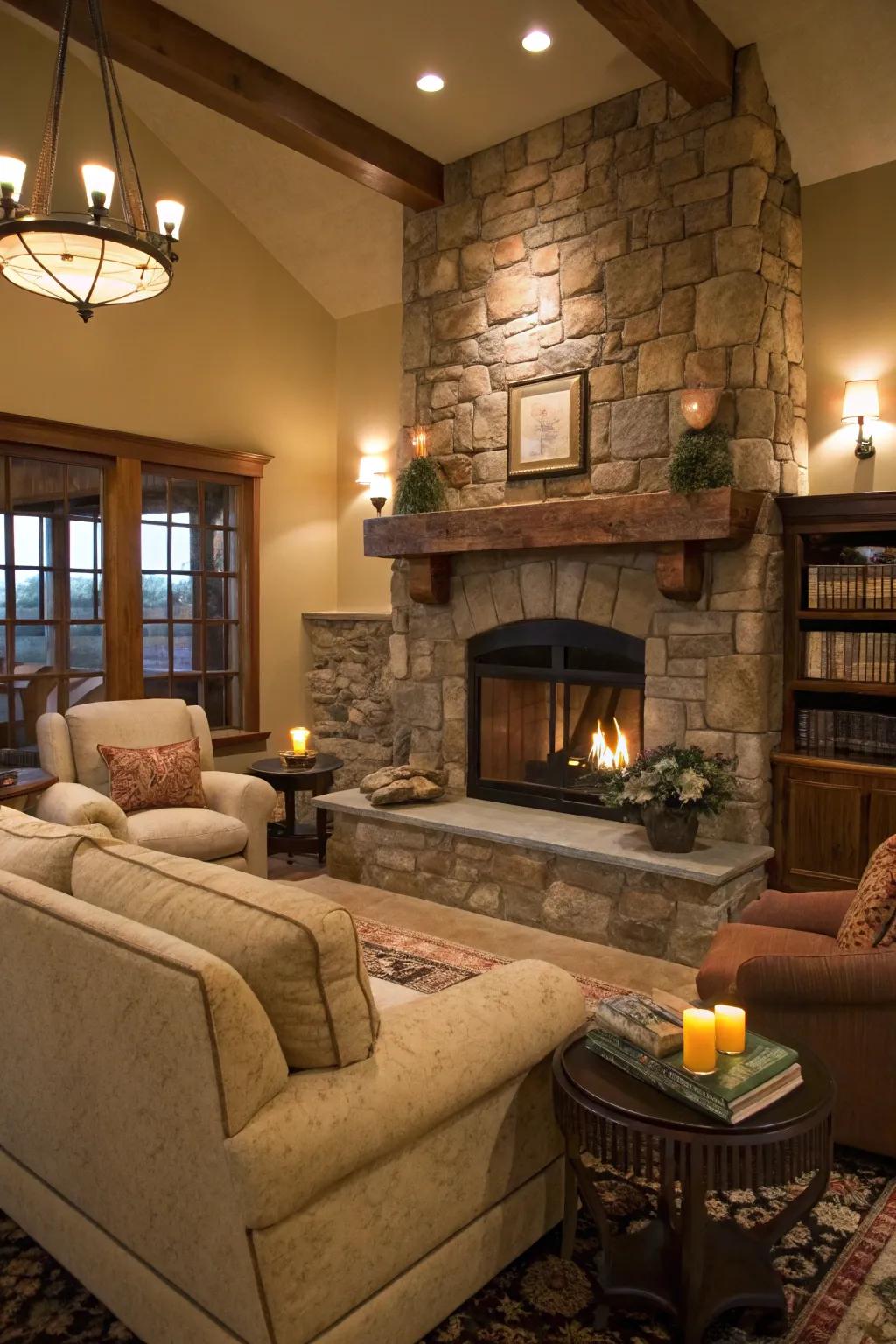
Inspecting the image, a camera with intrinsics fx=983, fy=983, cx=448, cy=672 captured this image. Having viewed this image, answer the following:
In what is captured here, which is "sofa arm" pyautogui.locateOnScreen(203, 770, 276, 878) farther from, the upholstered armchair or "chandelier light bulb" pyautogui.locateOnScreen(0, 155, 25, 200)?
"chandelier light bulb" pyautogui.locateOnScreen(0, 155, 25, 200)

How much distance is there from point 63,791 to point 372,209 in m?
3.78

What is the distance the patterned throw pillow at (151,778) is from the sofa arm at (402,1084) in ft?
8.91

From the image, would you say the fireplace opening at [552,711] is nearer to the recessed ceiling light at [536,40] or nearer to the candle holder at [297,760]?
the candle holder at [297,760]

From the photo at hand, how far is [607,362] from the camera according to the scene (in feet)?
15.4

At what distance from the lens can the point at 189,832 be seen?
434 cm

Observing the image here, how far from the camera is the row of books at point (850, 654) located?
4191mm

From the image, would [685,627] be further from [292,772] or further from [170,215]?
[170,215]

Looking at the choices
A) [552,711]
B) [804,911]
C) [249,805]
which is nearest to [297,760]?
[249,805]

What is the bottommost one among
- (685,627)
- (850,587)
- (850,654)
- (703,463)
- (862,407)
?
(850,654)

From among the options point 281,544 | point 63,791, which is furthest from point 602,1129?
point 281,544

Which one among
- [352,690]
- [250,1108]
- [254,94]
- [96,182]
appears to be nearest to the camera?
[250,1108]

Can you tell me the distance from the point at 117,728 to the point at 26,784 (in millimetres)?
725

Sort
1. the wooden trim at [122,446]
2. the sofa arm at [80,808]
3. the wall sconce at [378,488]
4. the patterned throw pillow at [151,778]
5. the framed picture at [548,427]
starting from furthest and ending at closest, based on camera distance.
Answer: the wall sconce at [378,488], the wooden trim at [122,446], the framed picture at [548,427], the patterned throw pillow at [151,778], the sofa arm at [80,808]

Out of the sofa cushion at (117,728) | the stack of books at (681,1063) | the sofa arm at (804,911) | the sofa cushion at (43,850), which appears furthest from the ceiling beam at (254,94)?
the stack of books at (681,1063)
